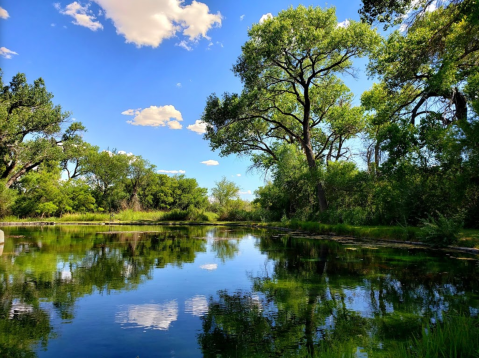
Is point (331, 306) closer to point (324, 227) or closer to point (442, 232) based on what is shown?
point (442, 232)

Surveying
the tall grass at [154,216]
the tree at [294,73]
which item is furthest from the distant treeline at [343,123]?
the tall grass at [154,216]

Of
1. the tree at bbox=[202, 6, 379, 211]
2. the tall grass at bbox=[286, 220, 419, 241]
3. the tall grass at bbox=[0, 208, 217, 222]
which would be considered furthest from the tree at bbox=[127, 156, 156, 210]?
the tall grass at bbox=[286, 220, 419, 241]

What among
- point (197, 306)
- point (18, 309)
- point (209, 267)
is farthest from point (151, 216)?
point (197, 306)

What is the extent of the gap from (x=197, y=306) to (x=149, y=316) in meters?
0.80

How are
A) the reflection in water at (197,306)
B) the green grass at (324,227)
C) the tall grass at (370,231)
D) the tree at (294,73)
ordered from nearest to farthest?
the reflection in water at (197,306) < the green grass at (324,227) < the tall grass at (370,231) < the tree at (294,73)

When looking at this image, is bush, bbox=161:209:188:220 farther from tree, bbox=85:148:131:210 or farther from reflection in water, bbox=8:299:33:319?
reflection in water, bbox=8:299:33:319

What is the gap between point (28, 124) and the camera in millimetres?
30531

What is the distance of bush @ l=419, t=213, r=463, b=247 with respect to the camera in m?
11.0

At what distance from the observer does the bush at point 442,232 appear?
11.0m

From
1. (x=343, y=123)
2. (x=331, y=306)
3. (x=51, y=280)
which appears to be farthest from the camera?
(x=343, y=123)

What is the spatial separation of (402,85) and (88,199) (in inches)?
1596

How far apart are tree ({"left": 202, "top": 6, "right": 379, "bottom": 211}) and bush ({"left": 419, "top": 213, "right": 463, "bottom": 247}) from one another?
9039mm

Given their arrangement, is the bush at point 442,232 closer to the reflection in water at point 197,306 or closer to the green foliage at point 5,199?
the reflection in water at point 197,306

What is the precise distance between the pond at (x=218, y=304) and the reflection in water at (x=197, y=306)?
0.02m
